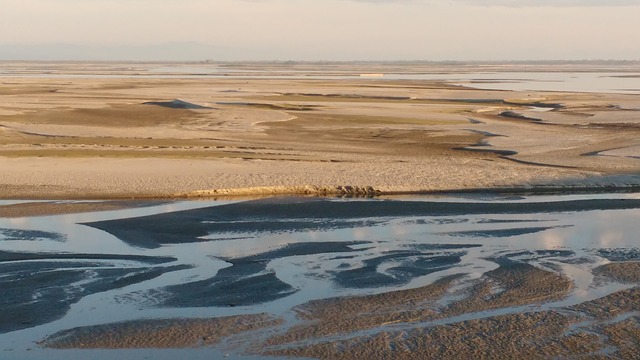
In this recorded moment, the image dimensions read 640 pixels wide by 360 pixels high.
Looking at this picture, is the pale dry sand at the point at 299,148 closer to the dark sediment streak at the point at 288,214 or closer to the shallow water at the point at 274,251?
the dark sediment streak at the point at 288,214

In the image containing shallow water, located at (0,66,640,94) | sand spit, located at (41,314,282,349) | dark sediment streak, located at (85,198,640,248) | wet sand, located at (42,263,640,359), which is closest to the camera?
wet sand, located at (42,263,640,359)

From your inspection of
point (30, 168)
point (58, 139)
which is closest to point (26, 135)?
point (58, 139)

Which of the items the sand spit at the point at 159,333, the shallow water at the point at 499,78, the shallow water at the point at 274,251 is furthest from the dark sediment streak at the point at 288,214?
the shallow water at the point at 499,78

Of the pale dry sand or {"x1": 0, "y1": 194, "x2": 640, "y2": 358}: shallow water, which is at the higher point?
{"x1": 0, "y1": 194, "x2": 640, "y2": 358}: shallow water

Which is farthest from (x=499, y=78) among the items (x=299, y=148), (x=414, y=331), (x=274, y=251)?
(x=414, y=331)

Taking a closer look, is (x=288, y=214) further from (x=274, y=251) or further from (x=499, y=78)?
(x=499, y=78)

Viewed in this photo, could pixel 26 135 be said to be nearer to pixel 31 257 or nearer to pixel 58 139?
pixel 58 139

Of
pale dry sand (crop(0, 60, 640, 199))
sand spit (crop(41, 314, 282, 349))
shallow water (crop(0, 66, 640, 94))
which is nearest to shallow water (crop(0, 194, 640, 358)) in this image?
sand spit (crop(41, 314, 282, 349))

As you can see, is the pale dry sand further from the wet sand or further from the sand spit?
the sand spit

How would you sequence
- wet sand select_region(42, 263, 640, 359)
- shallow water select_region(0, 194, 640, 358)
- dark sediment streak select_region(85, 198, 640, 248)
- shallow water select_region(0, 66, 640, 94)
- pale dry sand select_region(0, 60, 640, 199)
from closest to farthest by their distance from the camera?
1. wet sand select_region(42, 263, 640, 359)
2. shallow water select_region(0, 194, 640, 358)
3. dark sediment streak select_region(85, 198, 640, 248)
4. pale dry sand select_region(0, 60, 640, 199)
5. shallow water select_region(0, 66, 640, 94)
